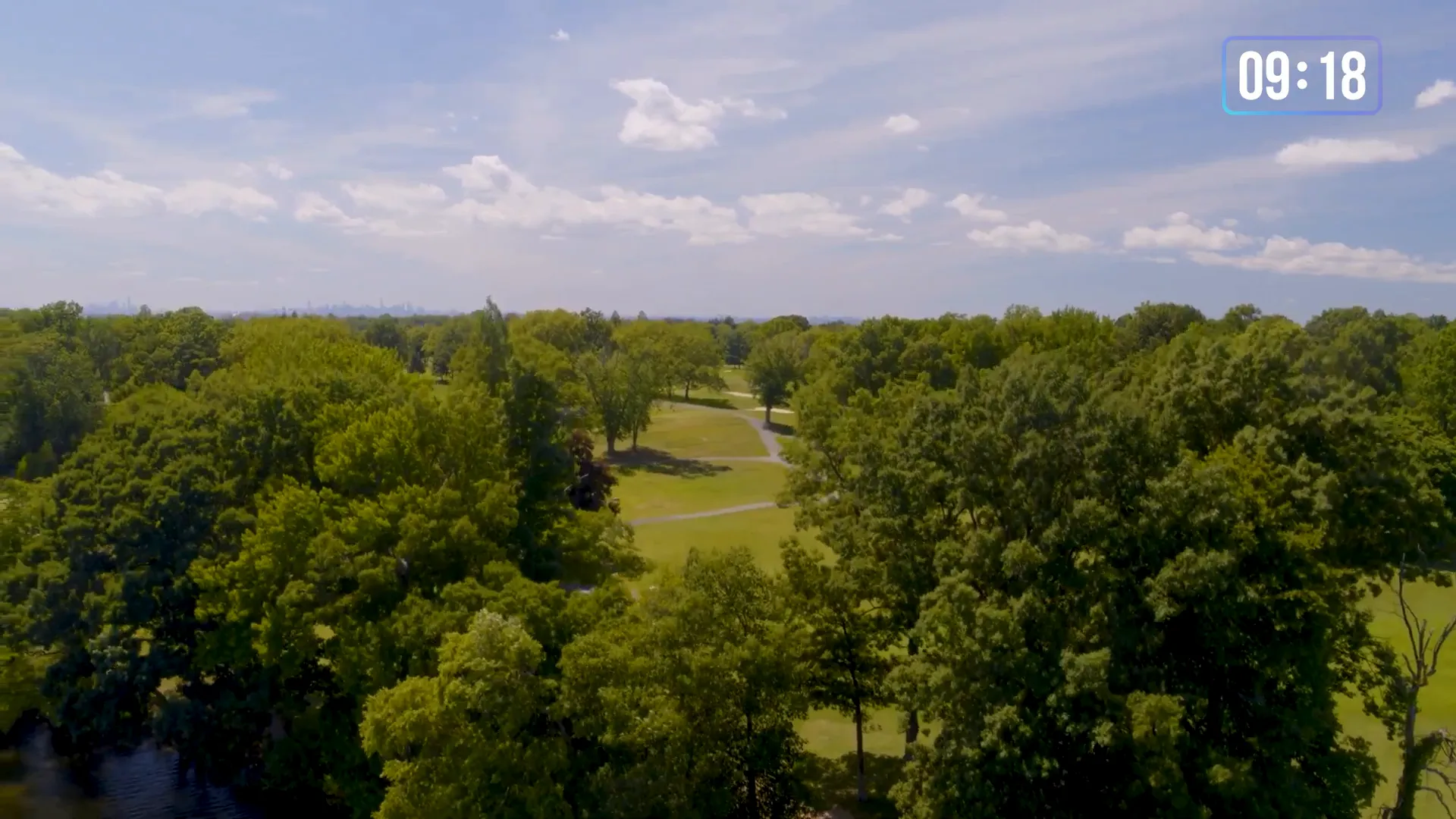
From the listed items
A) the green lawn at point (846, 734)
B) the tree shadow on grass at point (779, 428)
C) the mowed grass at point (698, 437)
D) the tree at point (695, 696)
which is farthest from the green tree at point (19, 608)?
the tree shadow on grass at point (779, 428)

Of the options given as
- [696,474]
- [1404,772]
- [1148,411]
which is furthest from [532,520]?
[696,474]

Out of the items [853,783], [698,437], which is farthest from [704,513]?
[698,437]

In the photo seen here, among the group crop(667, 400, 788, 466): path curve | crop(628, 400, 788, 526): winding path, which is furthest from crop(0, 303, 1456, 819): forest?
crop(667, 400, 788, 466): path curve

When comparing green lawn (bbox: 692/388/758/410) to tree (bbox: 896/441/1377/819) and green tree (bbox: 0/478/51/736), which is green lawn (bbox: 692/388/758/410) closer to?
green tree (bbox: 0/478/51/736)

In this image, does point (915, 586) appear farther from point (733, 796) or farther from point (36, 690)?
point (36, 690)

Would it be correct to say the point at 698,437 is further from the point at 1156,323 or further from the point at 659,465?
the point at 1156,323
